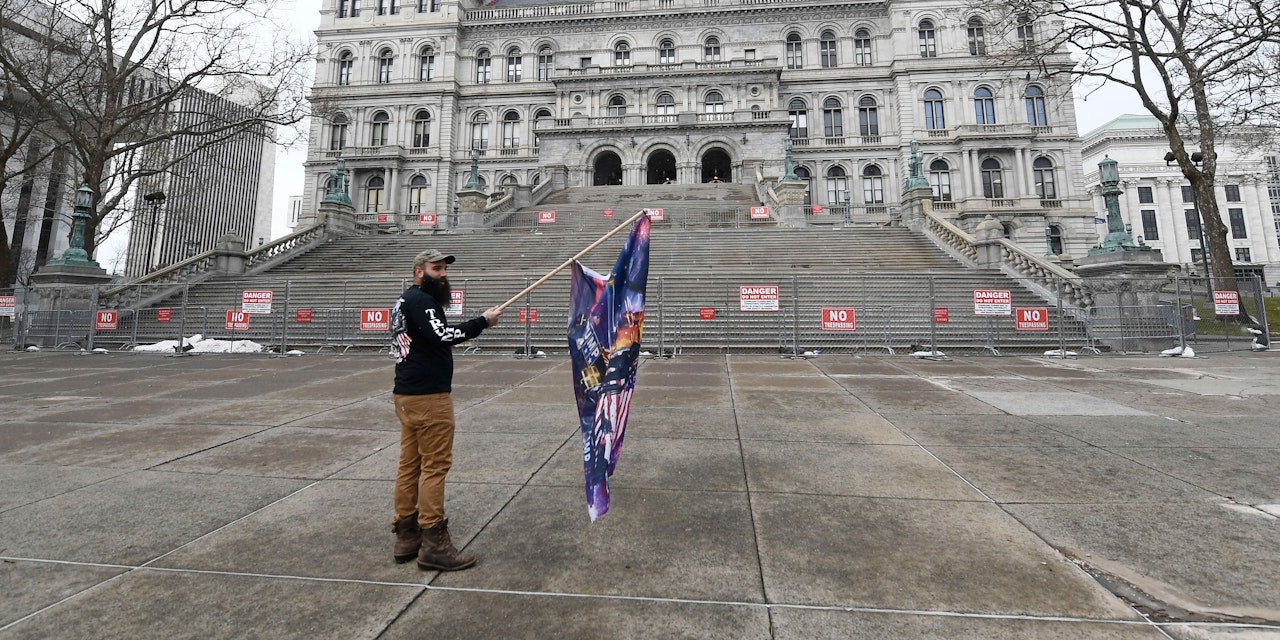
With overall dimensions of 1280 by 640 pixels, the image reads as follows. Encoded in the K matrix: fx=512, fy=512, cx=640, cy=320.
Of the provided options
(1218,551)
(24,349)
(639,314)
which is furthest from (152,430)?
(24,349)

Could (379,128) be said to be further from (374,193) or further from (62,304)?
(62,304)

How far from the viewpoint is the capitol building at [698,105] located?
128ft

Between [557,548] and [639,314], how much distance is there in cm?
142

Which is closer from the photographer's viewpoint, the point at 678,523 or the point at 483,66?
the point at 678,523

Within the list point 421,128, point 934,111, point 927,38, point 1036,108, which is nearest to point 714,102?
point 934,111

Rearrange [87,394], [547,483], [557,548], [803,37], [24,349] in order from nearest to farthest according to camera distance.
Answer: [557,548], [547,483], [87,394], [24,349], [803,37]

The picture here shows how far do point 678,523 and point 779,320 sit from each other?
10563mm

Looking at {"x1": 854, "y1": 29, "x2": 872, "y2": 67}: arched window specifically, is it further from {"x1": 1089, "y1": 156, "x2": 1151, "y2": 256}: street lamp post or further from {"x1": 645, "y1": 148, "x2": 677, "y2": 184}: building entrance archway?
{"x1": 1089, "y1": 156, "x2": 1151, "y2": 256}: street lamp post

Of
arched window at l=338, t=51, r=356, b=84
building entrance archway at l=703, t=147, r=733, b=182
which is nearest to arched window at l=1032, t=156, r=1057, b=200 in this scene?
building entrance archway at l=703, t=147, r=733, b=182

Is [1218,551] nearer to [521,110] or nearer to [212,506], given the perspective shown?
[212,506]

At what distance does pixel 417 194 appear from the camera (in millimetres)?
46188

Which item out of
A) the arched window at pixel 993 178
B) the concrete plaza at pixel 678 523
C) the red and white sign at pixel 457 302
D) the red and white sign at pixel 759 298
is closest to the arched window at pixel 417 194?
the red and white sign at pixel 457 302

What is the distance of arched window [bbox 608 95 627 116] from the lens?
4275 centimetres

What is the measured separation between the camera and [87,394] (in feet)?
24.5
